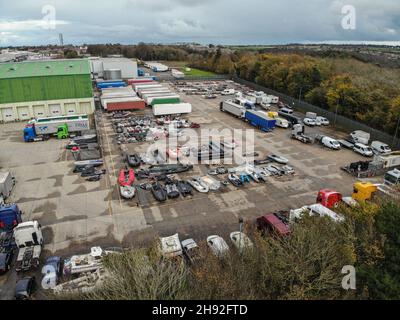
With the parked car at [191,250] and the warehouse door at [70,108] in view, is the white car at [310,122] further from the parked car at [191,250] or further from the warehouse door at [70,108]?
the warehouse door at [70,108]

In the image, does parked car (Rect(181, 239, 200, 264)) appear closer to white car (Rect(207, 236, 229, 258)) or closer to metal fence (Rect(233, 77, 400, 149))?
white car (Rect(207, 236, 229, 258))

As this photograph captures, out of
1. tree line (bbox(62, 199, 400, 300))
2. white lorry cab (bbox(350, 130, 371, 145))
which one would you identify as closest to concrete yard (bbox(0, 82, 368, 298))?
white lorry cab (bbox(350, 130, 371, 145))

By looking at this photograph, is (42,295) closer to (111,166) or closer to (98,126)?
(111,166)

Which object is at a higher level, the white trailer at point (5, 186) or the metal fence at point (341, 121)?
the metal fence at point (341, 121)
